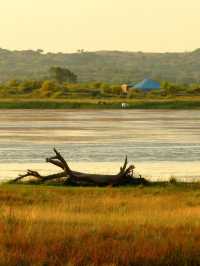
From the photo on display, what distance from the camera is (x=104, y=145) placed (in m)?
44.2

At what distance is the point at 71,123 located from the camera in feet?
221

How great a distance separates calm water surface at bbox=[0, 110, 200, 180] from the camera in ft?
105

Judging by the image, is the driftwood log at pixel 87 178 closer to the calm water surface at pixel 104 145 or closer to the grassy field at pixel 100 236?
the calm water surface at pixel 104 145

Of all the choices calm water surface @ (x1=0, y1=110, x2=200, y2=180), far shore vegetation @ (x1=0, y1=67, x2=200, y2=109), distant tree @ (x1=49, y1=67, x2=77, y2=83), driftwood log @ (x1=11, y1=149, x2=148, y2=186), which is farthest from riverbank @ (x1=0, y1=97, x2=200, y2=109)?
distant tree @ (x1=49, y1=67, x2=77, y2=83)

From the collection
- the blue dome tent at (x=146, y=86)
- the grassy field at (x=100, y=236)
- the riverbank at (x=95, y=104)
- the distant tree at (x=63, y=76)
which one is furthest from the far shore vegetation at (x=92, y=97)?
the grassy field at (x=100, y=236)

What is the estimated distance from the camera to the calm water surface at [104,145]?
105 feet

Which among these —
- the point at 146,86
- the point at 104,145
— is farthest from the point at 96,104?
the point at 104,145

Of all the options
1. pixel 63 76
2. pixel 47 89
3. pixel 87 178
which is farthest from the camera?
pixel 63 76

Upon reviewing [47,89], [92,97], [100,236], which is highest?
[47,89]

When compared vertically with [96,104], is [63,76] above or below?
above

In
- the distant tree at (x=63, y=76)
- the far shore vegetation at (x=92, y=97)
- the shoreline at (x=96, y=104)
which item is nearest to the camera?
the shoreline at (x=96, y=104)

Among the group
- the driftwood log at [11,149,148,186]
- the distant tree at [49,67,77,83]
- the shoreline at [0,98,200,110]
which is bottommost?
the driftwood log at [11,149,148,186]

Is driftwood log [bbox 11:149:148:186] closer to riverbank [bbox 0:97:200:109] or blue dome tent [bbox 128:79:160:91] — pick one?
riverbank [bbox 0:97:200:109]

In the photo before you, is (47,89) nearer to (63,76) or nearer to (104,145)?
(63,76)
